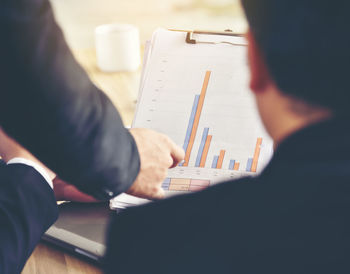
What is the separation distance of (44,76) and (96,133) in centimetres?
9

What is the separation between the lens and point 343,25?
266 mm

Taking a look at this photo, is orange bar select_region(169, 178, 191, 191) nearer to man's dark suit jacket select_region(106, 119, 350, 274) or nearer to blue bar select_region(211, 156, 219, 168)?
blue bar select_region(211, 156, 219, 168)

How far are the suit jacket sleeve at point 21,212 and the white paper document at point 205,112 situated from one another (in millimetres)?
176

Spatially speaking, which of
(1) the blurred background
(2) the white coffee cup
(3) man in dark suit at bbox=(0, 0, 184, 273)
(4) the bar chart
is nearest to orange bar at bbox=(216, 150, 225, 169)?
(4) the bar chart

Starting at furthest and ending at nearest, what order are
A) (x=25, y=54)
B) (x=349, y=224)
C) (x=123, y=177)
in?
(x=123, y=177) < (x=25, y=54) < (x=349, y=224)

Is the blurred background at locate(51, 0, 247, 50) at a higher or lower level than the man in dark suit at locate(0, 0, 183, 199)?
lower

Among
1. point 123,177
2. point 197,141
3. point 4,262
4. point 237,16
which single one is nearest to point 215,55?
point 197,141

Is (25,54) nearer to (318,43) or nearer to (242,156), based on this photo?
(318,43)

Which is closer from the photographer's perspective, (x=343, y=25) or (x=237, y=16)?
(x=343, y=25)

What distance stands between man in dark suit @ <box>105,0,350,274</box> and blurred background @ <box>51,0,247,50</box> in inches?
63.0

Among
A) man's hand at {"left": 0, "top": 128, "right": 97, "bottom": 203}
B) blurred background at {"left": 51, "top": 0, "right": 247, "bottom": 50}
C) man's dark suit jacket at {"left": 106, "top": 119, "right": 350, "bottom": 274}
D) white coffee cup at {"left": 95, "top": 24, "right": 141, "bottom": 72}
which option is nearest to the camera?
man's dark suit jacket at {"left": 106, "top": 119, "right": 350, "bottom": 274}

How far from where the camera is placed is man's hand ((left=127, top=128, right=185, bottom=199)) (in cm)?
61

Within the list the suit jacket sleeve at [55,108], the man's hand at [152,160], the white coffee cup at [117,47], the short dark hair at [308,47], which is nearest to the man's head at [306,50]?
the short dark hair at [308,47]

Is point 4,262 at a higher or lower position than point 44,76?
lower
